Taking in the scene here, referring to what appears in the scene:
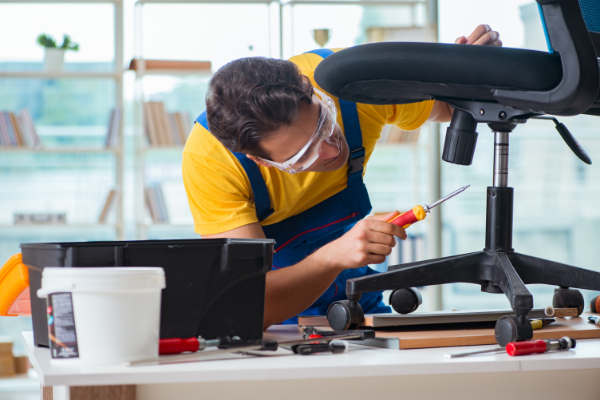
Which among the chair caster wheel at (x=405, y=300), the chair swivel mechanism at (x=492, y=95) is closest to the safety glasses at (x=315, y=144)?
the chair swivel mechanism at (x=492, y=95)

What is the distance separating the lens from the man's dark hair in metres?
1.10

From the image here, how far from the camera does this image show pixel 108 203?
3.34 m

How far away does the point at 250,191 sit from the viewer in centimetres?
129

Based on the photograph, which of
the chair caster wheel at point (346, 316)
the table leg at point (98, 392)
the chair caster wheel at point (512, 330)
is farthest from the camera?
the chair caster wheel at point (346, 316)

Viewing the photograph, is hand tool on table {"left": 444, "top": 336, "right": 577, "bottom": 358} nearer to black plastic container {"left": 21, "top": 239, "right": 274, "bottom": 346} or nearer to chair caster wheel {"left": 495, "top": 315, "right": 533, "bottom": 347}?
chair caster wheel {"left": 495, "top": 315, "right": 533, "bottom": 347}

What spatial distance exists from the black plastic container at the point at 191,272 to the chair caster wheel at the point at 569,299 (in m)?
0.54

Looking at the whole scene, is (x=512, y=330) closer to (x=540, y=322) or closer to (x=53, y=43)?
(x=540, y=322)

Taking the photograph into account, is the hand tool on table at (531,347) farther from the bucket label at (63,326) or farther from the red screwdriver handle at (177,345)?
the bucket label at (63,326)

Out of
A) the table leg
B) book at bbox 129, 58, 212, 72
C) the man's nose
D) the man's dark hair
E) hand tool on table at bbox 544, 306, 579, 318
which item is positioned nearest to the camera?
the table leg

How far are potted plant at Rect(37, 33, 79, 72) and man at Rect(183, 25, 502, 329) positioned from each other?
7.79ft

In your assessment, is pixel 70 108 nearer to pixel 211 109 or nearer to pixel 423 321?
pixel 211 109

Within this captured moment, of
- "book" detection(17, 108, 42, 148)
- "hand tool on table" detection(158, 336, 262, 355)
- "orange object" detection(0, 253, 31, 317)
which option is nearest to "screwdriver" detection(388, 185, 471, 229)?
A: "hand tool on table" detection(158, 336, 262, 355)

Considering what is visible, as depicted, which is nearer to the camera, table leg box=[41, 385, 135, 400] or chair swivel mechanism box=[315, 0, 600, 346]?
table leg box=[41, 385, 135, 400]

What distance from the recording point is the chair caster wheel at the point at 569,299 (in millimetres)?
1006
